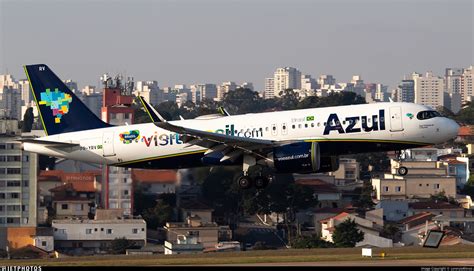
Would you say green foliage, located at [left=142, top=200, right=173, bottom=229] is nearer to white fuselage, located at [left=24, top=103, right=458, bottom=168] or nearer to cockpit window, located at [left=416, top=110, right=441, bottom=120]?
white fuselage, located at [left=24, top=103, right=458, bottom=168]

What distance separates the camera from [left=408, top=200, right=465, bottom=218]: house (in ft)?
494

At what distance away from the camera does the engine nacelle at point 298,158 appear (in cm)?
7338

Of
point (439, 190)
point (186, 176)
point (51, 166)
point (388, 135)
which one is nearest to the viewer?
point (388, 135)

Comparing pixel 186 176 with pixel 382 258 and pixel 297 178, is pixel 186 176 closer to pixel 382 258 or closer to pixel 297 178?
pixel 382 258

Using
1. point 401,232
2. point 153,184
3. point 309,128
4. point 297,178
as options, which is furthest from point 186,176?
point 297,178

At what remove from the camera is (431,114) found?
7381cm

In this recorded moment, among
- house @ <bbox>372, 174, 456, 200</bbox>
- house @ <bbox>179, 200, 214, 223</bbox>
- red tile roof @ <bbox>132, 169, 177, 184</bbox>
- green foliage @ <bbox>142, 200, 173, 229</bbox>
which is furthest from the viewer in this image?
house @ <bbox>372, 174, 456, 200</bbox>

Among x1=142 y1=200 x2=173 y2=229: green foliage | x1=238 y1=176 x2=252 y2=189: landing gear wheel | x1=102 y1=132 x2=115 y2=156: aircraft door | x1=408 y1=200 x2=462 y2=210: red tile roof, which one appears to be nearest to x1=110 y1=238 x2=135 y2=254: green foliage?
x1=142 y1=200 x2=173 y2=229: green foliage

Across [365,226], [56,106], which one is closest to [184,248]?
[365,226]

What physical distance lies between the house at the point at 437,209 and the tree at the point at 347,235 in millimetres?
27815

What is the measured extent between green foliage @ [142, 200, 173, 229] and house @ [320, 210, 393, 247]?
17.3 meters

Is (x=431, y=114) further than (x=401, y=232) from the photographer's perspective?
No

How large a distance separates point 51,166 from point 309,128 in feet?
391

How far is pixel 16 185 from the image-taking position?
14212cm
